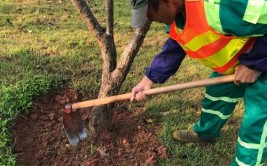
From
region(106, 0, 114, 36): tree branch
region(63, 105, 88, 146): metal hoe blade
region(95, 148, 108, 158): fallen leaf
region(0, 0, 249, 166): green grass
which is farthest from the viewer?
region(0, 0, 249, 166): green grass

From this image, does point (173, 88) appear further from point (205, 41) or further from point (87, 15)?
point (87, 15)

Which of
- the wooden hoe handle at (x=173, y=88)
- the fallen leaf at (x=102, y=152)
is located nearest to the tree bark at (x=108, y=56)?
the fallen leaf at (x=102, y=152)

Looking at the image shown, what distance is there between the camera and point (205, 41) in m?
2.58

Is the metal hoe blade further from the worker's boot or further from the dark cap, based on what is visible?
the dark cap

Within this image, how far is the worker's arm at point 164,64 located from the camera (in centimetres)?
299

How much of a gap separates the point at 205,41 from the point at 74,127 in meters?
1.38

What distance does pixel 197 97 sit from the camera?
4238 millimetres

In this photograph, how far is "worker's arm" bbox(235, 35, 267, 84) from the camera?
245 cm

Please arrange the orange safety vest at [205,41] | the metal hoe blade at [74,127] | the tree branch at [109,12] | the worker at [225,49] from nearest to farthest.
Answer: the worker at [225,49] → the orange safety vest at [205,41] → the tree branch at [109,12] → the metal hoe blade at [74,127]

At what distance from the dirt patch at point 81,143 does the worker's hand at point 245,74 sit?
42.0 inches

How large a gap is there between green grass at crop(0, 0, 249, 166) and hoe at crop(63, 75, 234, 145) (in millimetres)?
180

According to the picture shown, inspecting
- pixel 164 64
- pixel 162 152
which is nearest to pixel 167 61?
pixel 164 64

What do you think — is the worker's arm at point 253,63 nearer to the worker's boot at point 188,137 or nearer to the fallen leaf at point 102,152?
the worker's boot at point 188,137

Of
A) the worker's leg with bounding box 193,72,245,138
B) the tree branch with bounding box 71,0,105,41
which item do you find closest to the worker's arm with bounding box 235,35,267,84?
the worker's leg with bounding box 193,72,245,138
